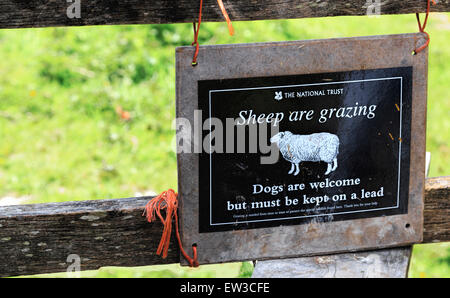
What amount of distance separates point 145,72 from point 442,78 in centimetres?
225

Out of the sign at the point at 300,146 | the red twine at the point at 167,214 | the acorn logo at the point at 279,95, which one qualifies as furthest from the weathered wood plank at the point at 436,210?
the red twine at the point at 167,214

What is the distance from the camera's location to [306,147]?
1807 millimetres

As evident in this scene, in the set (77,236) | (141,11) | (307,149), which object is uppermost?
(141,11)

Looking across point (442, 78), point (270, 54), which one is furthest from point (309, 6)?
point (442, 78)

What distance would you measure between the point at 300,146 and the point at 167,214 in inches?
17.9

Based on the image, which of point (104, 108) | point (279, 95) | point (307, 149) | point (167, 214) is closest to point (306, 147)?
point (307, 149)

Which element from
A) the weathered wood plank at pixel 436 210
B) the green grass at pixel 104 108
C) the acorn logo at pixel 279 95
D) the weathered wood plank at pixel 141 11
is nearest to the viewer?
the weathered wood plank at pixel 141 11

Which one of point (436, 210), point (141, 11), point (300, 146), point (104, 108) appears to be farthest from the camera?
point (104, 108)

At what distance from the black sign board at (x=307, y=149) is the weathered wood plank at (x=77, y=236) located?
0.74 ft

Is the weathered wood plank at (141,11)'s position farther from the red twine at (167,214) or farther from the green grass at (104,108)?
the green grass at (104,108)

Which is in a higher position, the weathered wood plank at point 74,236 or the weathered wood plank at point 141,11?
the weathered wood plank at point 141,11

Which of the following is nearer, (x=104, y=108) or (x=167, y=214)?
(x=167, y=214)

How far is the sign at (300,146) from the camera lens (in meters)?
1.74

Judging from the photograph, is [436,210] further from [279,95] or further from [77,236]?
[77,236]
